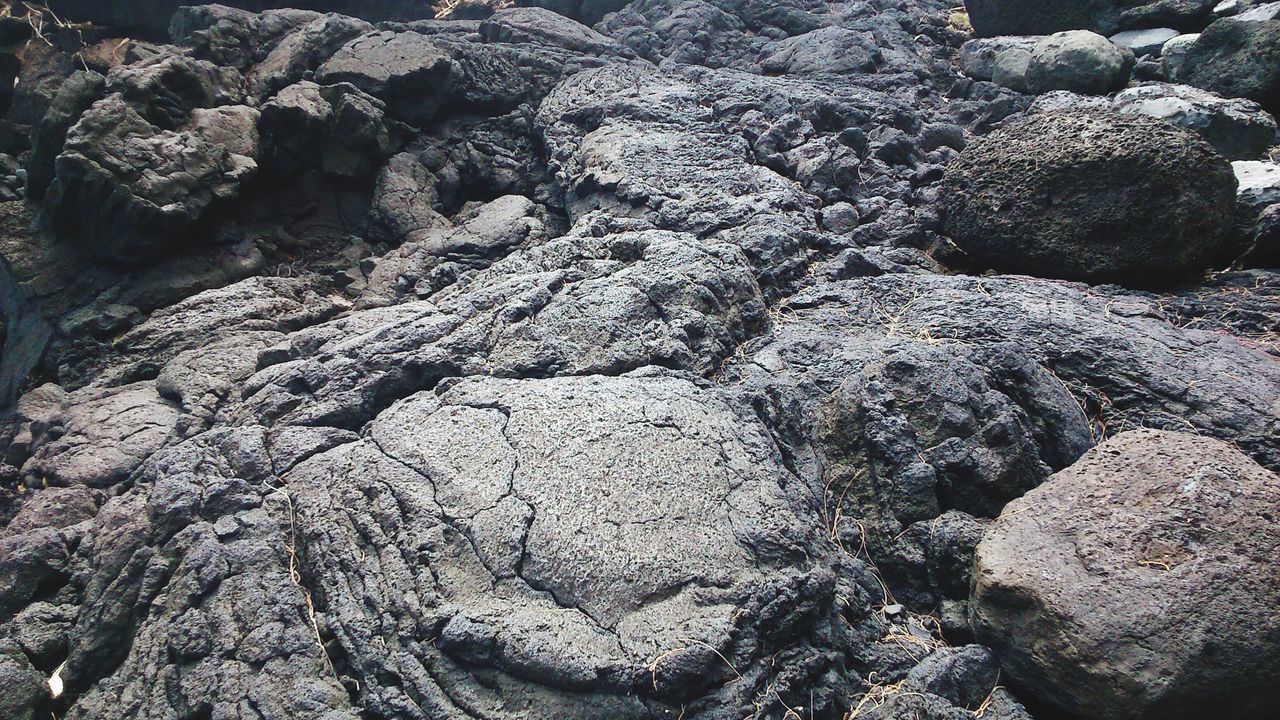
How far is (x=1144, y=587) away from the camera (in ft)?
7.42

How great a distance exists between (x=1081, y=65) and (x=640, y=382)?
191 inches

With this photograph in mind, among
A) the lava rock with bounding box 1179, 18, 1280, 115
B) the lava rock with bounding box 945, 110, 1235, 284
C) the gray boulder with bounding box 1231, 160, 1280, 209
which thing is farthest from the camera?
the lava rock with bounding box 1179, 18, 1280, 115

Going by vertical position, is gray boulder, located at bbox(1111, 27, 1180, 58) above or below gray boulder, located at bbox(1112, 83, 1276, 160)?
above

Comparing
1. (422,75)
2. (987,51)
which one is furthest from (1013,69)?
(422,75)

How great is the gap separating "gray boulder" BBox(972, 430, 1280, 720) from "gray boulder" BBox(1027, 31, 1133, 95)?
4.13 m

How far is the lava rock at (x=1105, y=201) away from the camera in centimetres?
378

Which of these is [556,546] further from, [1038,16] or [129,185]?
[1038,16]

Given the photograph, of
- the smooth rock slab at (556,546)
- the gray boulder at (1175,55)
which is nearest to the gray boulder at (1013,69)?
the gray boulder at (1175,55)

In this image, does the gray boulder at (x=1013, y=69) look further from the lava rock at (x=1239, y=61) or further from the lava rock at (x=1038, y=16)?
the lava rock at (x=1239, y=61)

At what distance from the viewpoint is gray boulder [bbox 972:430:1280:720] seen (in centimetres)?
218

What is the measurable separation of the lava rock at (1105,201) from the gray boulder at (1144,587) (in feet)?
5.20

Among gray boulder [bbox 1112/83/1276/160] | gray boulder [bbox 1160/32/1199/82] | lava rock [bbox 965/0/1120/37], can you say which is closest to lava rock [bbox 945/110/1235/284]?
gray boulder [bbox 1112/83/1276/160]

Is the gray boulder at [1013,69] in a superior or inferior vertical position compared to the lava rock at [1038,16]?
inferior

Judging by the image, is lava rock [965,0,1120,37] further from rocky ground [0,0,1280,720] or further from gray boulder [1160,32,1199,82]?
gray boulder [1160,32,1199,82]
